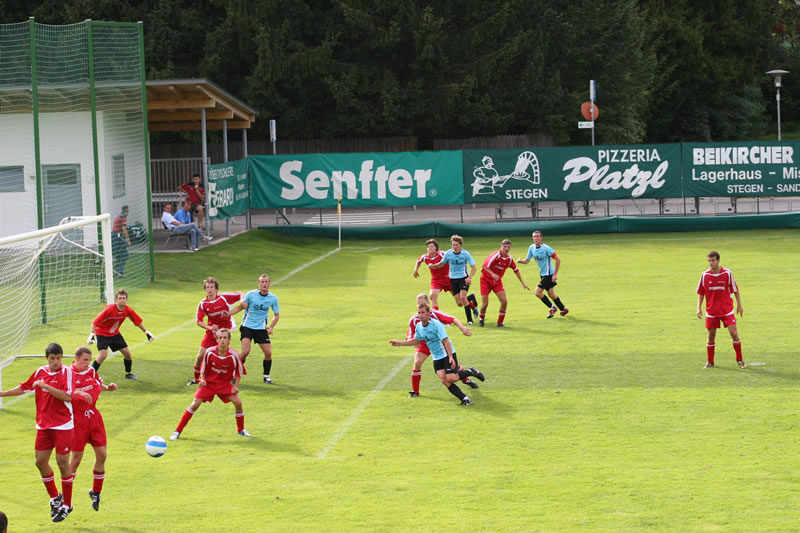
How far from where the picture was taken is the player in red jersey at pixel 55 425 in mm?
11133

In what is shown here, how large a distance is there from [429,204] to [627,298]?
1615cm

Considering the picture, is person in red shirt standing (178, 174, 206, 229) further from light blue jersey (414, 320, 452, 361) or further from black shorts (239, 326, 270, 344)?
light blue jersey (414, 320, 452, 361)

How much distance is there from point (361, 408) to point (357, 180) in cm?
2553

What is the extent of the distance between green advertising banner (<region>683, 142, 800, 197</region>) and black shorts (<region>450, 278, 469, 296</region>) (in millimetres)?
20451

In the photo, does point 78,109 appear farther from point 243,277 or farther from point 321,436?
point 321,436

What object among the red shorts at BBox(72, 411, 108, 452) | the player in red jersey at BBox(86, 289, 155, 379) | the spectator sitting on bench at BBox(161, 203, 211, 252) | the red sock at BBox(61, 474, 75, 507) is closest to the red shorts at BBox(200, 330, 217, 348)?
the player in red jersey at BBox(86, 289, 155, 379)

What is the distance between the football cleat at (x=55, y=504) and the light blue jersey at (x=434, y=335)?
601cm

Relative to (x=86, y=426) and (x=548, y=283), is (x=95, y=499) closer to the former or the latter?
(x=86, y=426)

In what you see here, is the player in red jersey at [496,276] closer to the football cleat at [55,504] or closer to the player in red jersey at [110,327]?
the player in red jersey at [110,327]

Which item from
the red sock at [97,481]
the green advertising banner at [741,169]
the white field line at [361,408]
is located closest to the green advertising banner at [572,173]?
the green advertising banner at [741,169]

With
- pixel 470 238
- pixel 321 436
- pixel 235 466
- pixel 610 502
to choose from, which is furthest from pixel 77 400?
pixel 470 238

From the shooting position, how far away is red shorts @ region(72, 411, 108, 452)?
11.3 metres

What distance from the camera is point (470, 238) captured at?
38.4 metres

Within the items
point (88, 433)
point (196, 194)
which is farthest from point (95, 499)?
point (196, 194)
